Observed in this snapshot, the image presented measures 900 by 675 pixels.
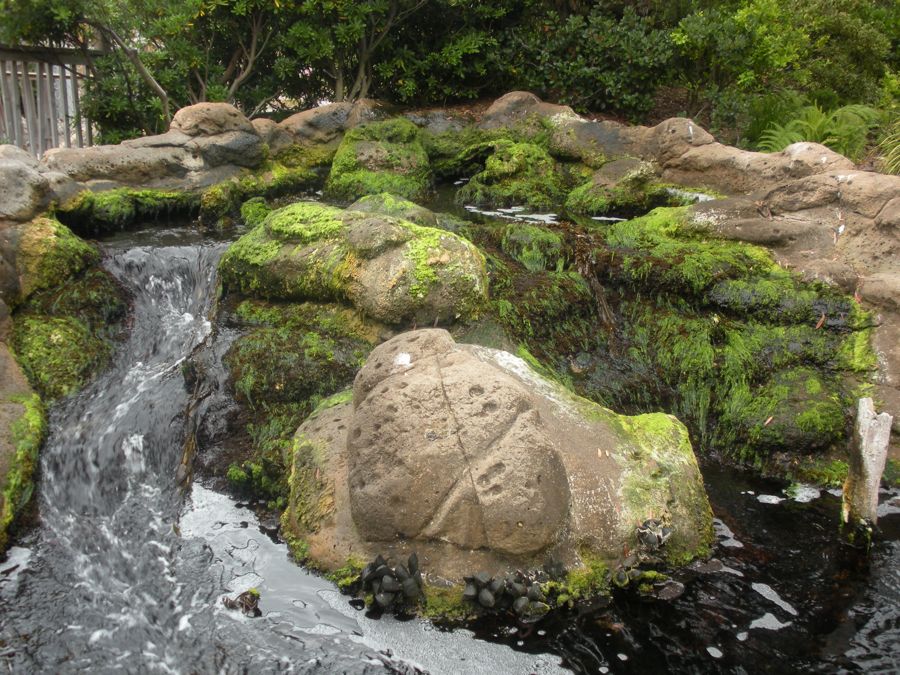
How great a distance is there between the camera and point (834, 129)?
10.2 meters

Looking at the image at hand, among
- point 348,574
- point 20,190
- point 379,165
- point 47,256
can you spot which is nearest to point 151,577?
point 348,574

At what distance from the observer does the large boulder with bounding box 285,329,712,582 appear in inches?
169

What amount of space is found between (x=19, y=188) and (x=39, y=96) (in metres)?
5.29

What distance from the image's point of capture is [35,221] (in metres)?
7.09

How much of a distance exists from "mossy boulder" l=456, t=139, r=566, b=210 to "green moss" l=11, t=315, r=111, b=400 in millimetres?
5662

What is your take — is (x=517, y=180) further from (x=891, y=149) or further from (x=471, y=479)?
(x=471, y=479)

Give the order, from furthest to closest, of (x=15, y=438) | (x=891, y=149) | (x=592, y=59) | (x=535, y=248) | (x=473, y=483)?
(x=592, y=59)
(x=891, y=149)
(x=535, y=248)
(x=15, y=438)
(x=473, y=483)

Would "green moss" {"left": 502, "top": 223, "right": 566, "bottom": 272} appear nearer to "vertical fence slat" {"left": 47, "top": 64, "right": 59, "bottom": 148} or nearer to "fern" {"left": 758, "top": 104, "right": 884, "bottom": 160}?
"fern" {"left": 758, "top": 104, "right": 884, "bottom": 160}

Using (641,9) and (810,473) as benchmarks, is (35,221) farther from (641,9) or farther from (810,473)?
(641,9)

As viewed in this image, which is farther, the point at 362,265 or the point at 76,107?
the point at 76,107

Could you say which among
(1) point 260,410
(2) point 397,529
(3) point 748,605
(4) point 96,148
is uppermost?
(4) point 96,148

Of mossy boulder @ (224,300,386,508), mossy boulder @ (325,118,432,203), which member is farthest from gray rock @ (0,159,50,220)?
mossy boulder @ (325,118,432,203)

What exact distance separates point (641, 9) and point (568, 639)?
1196 cm

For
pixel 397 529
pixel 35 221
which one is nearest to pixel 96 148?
pixel 35 221
